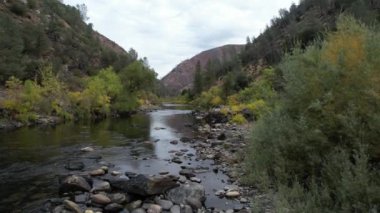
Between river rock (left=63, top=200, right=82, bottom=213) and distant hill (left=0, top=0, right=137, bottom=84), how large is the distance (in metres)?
40.0

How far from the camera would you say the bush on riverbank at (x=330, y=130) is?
7672 millimetres

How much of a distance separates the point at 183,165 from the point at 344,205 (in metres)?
10.8

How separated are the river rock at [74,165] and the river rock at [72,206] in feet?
17.5

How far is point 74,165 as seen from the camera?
16.8 meters

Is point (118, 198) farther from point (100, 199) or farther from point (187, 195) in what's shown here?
point (187, 195)

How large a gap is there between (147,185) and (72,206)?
2539 millimetres

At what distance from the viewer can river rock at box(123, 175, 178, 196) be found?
471 inches

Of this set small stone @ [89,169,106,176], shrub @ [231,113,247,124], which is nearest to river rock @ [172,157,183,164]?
small stone @ [89,169,106,176]

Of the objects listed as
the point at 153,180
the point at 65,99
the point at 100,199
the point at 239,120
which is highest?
the point at 65,99

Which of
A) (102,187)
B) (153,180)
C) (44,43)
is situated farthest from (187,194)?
(44,43)

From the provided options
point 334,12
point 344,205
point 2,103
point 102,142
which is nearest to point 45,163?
point 102,142

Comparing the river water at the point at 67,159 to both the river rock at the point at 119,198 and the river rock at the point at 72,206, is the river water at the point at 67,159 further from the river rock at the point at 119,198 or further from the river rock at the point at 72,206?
the river rock at the point at 119,198

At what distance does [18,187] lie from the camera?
1329cm

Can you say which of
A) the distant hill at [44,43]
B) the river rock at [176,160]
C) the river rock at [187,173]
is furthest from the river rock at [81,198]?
the distant hill at [44,43]
